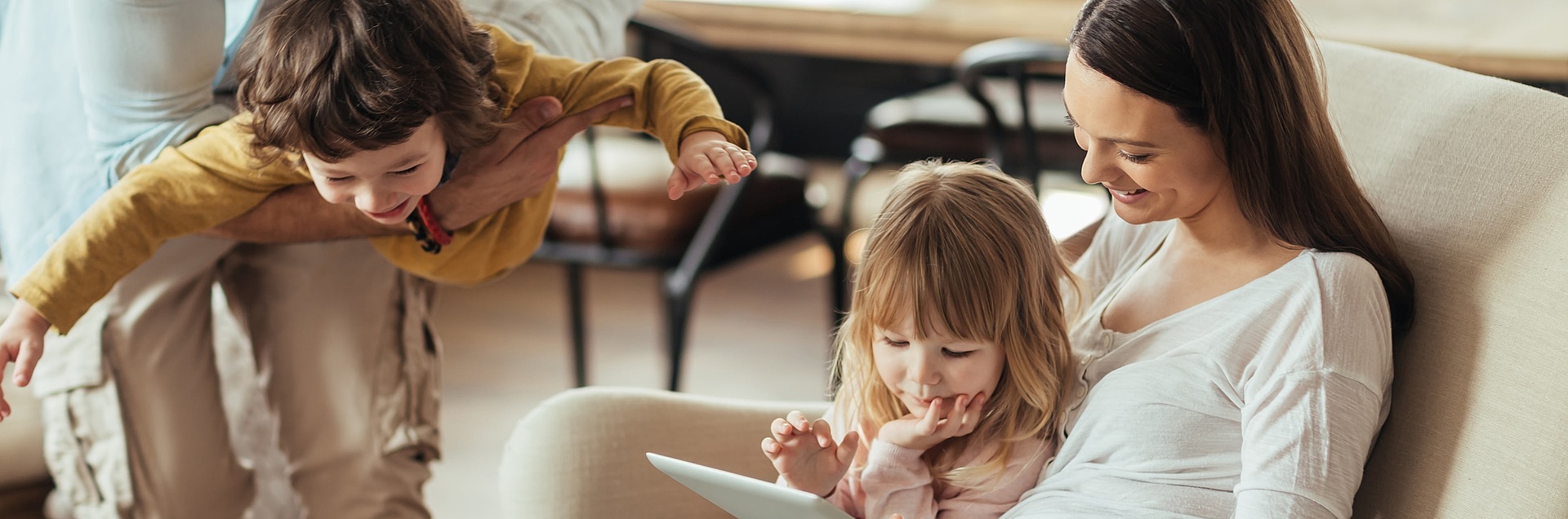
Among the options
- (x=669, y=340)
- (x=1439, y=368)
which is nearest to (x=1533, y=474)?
(x=1439, y=368)

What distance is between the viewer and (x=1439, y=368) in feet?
2.95

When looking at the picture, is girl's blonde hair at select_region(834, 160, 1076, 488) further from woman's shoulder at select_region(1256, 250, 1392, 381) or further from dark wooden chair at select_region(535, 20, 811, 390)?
dark wooden chair at select_region(535, 20, 811, 390)

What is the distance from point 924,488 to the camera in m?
0.99

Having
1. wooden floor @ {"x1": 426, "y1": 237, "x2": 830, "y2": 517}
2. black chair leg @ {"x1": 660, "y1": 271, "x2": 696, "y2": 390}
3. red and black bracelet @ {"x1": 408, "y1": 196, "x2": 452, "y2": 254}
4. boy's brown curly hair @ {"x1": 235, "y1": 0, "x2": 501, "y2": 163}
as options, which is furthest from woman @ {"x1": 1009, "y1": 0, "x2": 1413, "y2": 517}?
wooden floor @ {"x1": 426, "y1": 237, "x2": 830, "y2": 517}

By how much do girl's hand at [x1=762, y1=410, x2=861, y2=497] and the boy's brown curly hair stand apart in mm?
385

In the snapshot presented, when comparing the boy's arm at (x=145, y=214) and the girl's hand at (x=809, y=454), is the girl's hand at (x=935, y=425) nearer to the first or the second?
the girl's hand at (x=809, y=454)

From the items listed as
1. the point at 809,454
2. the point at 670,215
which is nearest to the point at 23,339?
the point at 809,454

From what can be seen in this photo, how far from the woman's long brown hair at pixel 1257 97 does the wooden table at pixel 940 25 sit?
1.45 m

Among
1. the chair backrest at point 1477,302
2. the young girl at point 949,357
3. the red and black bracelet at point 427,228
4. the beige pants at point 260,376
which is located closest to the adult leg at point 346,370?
the beige pants at point 260,376

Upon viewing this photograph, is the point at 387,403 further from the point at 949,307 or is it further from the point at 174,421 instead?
the point at 949,307

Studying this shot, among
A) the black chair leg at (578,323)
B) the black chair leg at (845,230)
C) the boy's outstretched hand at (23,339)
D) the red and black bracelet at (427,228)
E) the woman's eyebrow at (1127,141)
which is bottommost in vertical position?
the black chair leg at (578,323)

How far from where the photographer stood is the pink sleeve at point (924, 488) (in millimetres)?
983

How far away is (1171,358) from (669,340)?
124 centimetres

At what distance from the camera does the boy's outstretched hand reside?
1.05m
